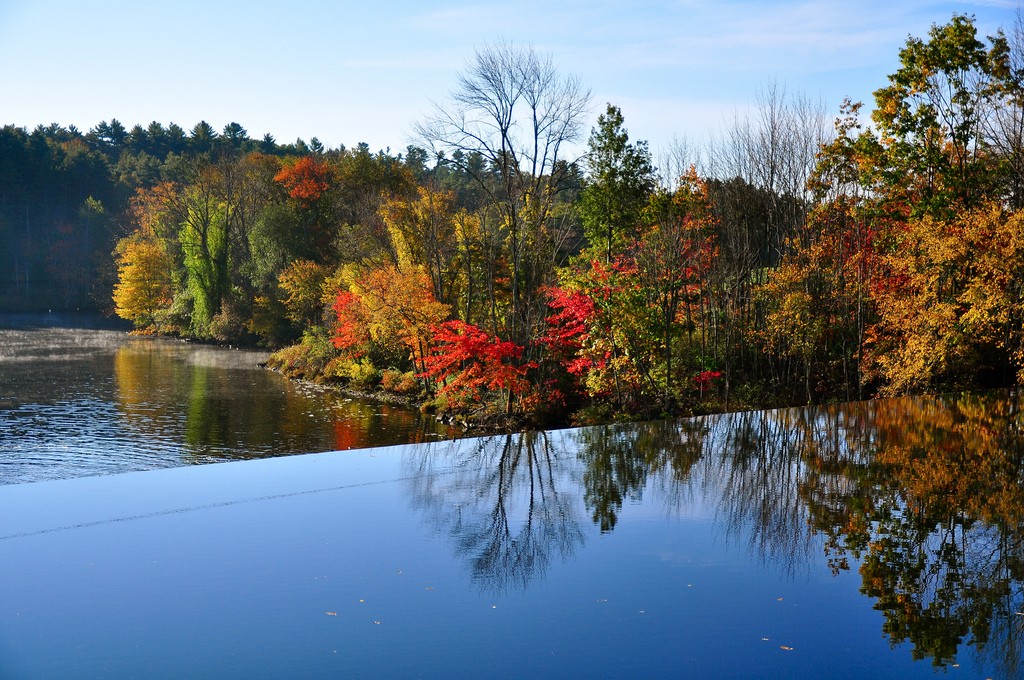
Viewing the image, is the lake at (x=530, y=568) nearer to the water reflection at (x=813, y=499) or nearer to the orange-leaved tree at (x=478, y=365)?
the water reflection at (x=813, y=499)

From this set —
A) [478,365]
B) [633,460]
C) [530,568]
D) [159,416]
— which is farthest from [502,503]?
[159,416]

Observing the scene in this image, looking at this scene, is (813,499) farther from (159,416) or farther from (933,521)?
(159,416)

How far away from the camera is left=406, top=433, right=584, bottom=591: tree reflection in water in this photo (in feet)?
25.2

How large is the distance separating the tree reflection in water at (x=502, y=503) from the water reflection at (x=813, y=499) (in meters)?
0.03

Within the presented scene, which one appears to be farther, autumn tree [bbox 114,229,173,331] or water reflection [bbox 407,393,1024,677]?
autumn tree [bbox 114,229,173,331]

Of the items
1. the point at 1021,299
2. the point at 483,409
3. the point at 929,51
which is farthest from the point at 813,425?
the point at 929,51

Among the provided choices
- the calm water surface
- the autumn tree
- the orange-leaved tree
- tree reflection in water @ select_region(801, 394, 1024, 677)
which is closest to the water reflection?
tree reflection in water @ select_region(801, 394, 1024, 677)

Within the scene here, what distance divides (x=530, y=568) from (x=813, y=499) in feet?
13.2

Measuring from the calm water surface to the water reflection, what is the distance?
23.9 ft

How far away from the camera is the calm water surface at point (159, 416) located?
18.3 metres

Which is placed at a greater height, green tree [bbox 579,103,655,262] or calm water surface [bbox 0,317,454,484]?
green tree [bbox 579,103,655,262]

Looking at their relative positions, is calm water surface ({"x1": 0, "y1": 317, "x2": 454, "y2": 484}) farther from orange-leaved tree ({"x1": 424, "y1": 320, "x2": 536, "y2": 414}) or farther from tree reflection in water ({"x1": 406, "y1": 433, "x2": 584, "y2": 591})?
tree reflection in water ({"x1": 406, "y1": 433, "x2": 584, "y2": 591})

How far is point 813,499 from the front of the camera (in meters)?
9.70

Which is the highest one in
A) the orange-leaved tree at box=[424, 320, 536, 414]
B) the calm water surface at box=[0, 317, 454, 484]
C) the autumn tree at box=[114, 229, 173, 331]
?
the autumn tree at box=[114, 229, 173, 331]
